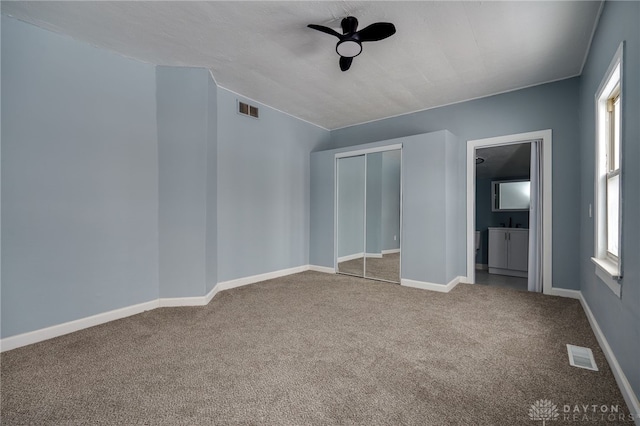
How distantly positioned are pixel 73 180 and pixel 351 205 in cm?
356

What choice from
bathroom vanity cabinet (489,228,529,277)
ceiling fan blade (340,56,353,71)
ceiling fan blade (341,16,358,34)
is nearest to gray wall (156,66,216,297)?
ceiling fan blade (340,56,353,71)

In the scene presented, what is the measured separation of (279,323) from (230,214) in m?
1.82

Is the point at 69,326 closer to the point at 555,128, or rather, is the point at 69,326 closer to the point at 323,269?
the point at 323,269

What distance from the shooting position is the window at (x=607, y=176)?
2.24 metres

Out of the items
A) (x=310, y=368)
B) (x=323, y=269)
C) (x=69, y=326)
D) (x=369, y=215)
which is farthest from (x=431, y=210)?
(x=69, y=326)

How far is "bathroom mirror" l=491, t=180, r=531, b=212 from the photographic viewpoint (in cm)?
572

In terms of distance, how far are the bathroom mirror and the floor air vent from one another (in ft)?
13.6

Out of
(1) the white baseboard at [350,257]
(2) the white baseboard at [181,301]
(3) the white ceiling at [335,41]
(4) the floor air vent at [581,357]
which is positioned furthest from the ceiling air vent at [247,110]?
(4) the floor air vent at [581,357]

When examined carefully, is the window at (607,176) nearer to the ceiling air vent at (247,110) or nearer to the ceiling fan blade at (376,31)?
the ceiling fan blade at (376,31)

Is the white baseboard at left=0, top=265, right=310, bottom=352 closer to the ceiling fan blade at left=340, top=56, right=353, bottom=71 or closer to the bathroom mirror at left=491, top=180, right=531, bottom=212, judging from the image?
the ceiling fan blade at left=340, top=56, right=353, bottom=71

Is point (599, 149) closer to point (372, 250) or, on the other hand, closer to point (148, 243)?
point (372, 250)

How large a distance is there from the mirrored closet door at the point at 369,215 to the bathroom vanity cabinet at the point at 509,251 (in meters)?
2.41

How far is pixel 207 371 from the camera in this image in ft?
6.40

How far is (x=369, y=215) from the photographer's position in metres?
4.64
